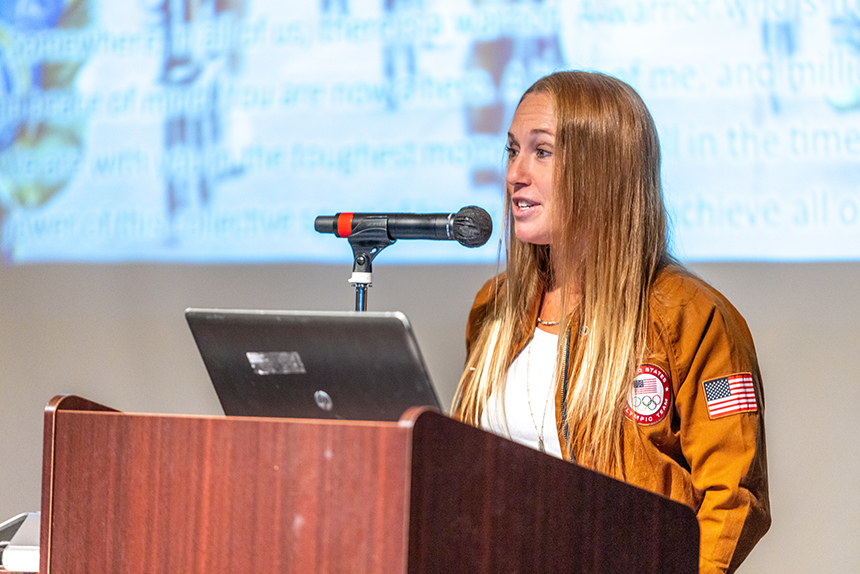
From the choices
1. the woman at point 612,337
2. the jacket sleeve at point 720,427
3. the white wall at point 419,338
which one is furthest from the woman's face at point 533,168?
the white wall at point 419,338

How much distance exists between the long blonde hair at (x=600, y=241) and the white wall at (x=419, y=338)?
834 mm

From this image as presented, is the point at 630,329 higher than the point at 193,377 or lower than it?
higher

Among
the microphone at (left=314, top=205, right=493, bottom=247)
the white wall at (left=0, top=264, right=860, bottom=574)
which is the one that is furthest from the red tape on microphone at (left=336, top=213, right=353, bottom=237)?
the white wall at (left=0, top=264, right=860, bottom=574)

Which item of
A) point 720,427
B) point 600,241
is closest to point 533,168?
point 600,241

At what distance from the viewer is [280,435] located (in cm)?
80

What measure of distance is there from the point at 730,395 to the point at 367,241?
63 cm

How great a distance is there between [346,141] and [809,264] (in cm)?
133

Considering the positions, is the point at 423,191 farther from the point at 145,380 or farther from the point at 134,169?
the point at 145,380

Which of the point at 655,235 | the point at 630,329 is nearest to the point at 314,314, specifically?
the point at 630,329

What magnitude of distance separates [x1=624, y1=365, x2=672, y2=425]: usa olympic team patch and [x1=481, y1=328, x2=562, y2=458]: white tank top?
17 centimetres

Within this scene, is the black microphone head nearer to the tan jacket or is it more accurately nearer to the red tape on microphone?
the red tape on microphone

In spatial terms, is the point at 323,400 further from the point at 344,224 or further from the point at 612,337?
the point at 612,337

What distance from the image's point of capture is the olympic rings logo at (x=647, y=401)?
1508mm

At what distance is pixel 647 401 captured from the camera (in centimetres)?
151
